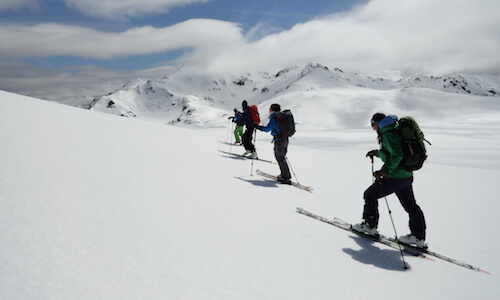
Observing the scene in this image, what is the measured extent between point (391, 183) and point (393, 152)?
25.3 inches

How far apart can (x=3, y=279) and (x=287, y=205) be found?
5.16 metres

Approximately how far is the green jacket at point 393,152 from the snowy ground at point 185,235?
4.74ft

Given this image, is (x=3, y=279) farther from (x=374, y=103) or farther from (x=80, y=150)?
(x=374, y=103)

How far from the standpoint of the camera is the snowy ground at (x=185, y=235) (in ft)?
9.70

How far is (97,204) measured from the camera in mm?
4555

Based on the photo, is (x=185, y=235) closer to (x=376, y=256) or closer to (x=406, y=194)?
(x=376, y=256)

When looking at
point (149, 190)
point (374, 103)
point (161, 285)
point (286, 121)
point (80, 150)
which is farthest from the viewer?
point (374, 103)

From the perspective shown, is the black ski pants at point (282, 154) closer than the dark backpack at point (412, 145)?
No

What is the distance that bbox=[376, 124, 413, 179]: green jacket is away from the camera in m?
4.79

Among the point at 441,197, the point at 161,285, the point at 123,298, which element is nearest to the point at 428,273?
the point at 161,285

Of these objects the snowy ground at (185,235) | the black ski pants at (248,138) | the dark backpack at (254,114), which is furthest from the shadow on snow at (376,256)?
the black ski pants at (248,138)

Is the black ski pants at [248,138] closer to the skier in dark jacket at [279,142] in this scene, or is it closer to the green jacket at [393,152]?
the skier in dark jacket at [279,142]

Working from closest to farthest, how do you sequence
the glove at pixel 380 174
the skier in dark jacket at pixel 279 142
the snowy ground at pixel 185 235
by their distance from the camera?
the snowy ground at pixel 185 235 < the glove at pixel 380 174 < the skier in dark jacket at pixel 279 142

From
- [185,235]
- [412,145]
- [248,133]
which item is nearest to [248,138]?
[248,133]
